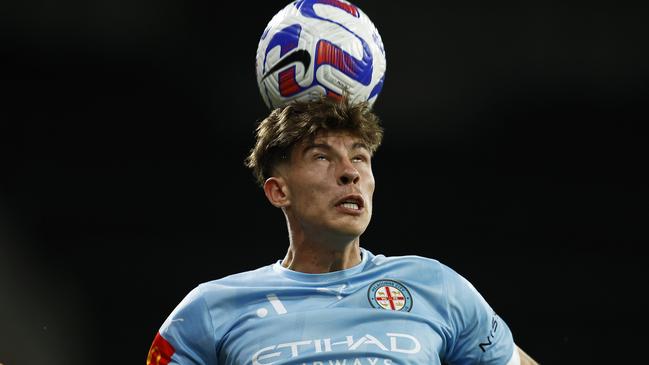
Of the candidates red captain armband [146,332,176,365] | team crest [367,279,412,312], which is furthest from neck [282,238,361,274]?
red captain armband [146,332,176,365]

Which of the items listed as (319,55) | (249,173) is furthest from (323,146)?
(249,173)

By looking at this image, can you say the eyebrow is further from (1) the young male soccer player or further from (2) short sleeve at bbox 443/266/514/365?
(2) short sleeve at bbox 443/266/514/365

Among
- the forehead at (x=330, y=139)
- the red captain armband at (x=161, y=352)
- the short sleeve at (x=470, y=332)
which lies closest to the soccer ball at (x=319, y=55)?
the forehead at (x=330, y=139)

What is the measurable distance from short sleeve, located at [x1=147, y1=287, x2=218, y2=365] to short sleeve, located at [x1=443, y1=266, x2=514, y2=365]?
0.76 meters

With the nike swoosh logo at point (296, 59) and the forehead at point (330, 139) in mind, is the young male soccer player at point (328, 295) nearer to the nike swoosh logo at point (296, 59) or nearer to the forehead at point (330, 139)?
the forehead at point (330, 139)

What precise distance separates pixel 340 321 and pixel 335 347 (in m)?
0.10

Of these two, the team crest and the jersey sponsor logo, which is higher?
the team crest

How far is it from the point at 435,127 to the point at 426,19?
0.79 metres

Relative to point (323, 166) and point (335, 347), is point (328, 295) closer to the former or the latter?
point (335, 347)

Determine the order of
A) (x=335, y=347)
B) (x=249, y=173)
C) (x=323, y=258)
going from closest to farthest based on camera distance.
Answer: (x=335, y=347)
(x=323, y=258)
(x=249, y=173)

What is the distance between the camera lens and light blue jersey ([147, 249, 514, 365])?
279 centimetres

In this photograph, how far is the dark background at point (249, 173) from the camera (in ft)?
17.3

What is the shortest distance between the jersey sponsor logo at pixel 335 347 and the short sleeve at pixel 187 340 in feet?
0.55

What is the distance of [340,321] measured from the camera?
2.85 meters
